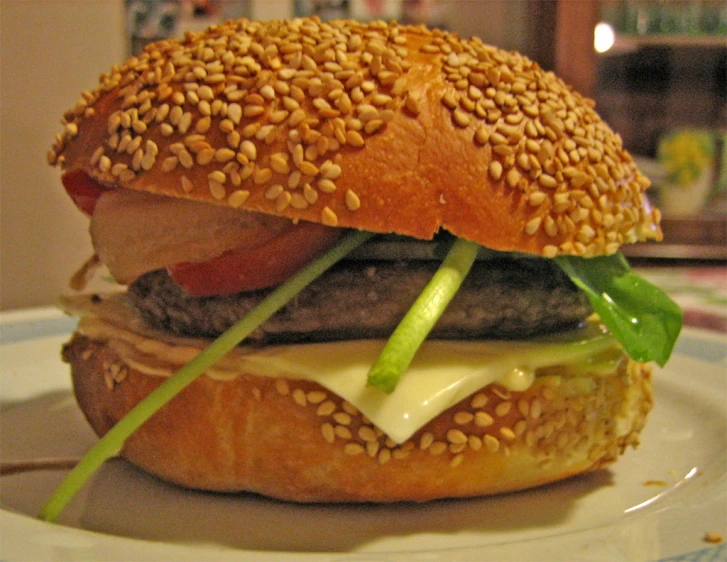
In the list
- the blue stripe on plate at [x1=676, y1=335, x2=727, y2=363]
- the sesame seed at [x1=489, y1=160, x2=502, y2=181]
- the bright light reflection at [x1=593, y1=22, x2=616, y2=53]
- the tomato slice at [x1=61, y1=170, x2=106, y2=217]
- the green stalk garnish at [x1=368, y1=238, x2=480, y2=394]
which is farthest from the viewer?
the bright light reflection at [x1=593, y1=22, x2=616, y2=53]

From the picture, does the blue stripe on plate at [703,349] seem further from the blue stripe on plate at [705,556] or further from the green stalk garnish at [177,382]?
the green stalk garnish at [177,382]

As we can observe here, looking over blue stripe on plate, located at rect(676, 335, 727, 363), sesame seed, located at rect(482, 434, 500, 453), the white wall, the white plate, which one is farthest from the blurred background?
blue stripe on plate, located at rect(676, 335, 727, 363)

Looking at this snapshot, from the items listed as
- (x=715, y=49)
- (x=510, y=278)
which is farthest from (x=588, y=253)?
(x=715, y=49)

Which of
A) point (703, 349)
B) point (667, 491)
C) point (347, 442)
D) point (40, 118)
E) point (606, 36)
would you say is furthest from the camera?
point (606, 36)

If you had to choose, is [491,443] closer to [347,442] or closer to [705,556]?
[347,442]

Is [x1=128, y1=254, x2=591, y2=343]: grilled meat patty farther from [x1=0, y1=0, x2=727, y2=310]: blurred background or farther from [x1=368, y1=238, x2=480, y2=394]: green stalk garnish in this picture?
[x1=0, y1=0, x2=727, y2=310]: blurred background

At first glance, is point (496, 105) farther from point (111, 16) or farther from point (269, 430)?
point (111, 16)

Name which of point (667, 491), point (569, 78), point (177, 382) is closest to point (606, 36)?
point (569, 78)
